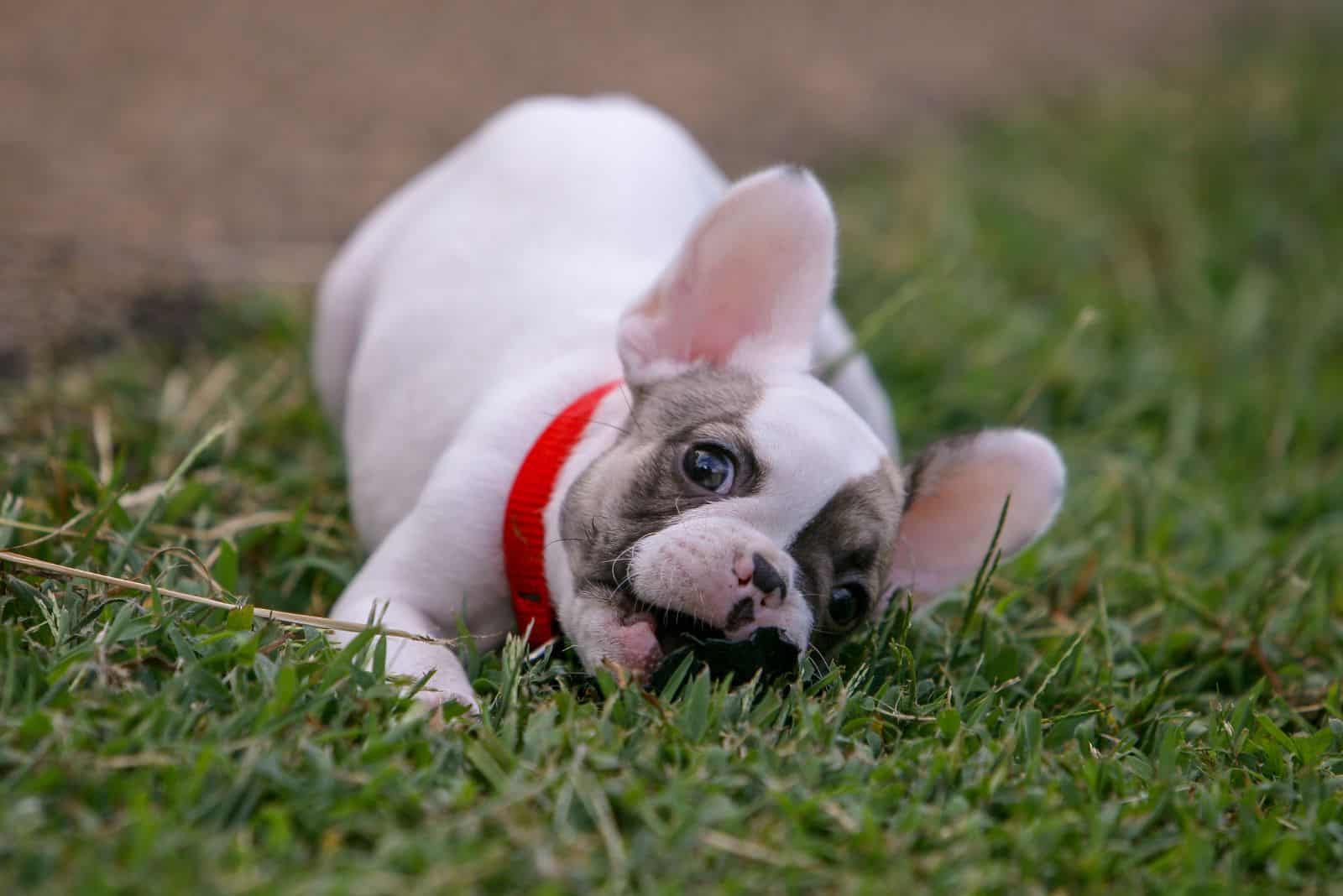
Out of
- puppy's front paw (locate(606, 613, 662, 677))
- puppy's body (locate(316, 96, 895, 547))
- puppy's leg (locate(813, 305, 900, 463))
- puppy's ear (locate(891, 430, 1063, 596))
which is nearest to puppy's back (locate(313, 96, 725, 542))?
puppy's body (locate(316, 96, 895, 547))

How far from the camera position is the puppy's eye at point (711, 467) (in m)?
2.81

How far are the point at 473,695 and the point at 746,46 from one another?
716 centimetres

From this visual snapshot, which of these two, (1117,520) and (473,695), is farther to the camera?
(1117,520)

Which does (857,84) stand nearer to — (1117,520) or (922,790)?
(1117,520)

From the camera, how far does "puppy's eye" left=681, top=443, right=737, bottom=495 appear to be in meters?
2.81

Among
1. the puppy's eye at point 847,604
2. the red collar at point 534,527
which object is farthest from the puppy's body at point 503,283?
the puppy's eye at point 847,604

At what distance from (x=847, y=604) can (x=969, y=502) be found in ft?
1.79

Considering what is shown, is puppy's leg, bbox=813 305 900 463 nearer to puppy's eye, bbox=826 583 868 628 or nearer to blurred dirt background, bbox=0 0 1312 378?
puppy's eye, bbox=826 583 868 628

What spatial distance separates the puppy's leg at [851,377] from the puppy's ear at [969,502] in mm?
768

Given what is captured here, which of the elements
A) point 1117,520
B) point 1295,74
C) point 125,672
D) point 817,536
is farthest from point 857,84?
point 125,672

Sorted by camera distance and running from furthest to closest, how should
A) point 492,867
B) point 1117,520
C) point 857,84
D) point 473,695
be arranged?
point 857,84
point 1117,520
point 473,695
point 492,867

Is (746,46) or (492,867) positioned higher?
(746,46)

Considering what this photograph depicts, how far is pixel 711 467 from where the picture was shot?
2830mm

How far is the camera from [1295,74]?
354 inches
